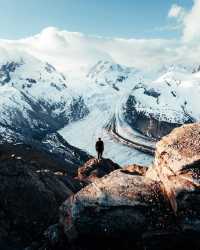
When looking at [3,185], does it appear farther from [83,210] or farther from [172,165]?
[172,165]

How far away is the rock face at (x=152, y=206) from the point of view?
2350 cm

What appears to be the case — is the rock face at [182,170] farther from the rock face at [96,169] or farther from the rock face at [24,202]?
the rock face at [96,169]

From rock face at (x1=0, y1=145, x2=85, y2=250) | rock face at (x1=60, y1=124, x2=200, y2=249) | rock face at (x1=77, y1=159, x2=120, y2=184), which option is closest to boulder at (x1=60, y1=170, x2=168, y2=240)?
rock face at (x1=60, y1=124, x2=200, y2=249)

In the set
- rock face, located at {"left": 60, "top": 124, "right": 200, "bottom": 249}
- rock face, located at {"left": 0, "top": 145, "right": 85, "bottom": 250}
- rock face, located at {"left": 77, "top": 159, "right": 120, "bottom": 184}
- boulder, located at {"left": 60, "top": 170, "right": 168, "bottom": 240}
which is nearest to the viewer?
rock face, located at {"left": 60, "top": 124, "right": 200, "bottom": 249}

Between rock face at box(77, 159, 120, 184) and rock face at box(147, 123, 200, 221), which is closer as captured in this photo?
rock face at box(147, 123, 200, 221)

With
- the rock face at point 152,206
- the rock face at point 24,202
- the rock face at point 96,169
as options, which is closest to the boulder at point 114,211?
the rock face at point 152,206

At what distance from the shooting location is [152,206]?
81.6ft

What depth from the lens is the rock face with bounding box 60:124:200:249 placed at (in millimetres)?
23500

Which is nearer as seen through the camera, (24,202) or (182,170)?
(182,170)

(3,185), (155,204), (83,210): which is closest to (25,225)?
(3,185)

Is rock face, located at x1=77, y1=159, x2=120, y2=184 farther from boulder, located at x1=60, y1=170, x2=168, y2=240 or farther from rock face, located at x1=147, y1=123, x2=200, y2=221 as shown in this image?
boulder, located at x1=60, y1=170, x2=168, y2=240

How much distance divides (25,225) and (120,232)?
8.73 m

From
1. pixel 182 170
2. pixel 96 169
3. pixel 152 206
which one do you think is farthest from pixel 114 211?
pixel 96 169

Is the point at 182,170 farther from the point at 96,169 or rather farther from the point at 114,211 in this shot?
the point at 96,169
